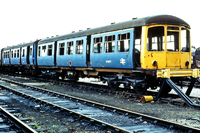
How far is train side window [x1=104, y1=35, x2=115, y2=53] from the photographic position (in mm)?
11992

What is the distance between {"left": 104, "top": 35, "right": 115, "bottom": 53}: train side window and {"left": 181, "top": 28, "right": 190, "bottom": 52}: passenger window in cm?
322

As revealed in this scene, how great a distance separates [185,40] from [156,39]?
135 centimetres

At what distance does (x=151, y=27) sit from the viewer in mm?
10328

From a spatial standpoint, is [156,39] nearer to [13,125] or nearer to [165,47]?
[165,47]

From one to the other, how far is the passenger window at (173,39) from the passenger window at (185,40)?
0.30 meters

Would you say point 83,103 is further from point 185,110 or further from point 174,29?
point 174,29

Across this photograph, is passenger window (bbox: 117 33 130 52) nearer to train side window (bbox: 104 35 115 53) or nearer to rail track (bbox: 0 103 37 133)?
train side window (bbox: 104 35 115 53)

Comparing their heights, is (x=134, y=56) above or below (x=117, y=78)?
above

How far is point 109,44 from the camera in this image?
40.2ft

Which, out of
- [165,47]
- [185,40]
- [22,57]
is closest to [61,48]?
[165,47]

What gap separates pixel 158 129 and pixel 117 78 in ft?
21.1

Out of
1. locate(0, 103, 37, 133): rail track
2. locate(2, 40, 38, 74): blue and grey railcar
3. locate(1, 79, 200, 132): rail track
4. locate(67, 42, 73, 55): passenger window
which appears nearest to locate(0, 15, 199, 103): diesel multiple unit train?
locate(67, 42, 73, 55): passenger window

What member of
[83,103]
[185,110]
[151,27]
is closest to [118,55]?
[151,27]

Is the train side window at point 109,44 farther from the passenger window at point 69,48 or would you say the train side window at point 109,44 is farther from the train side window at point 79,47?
the passenger window at point 69,48
